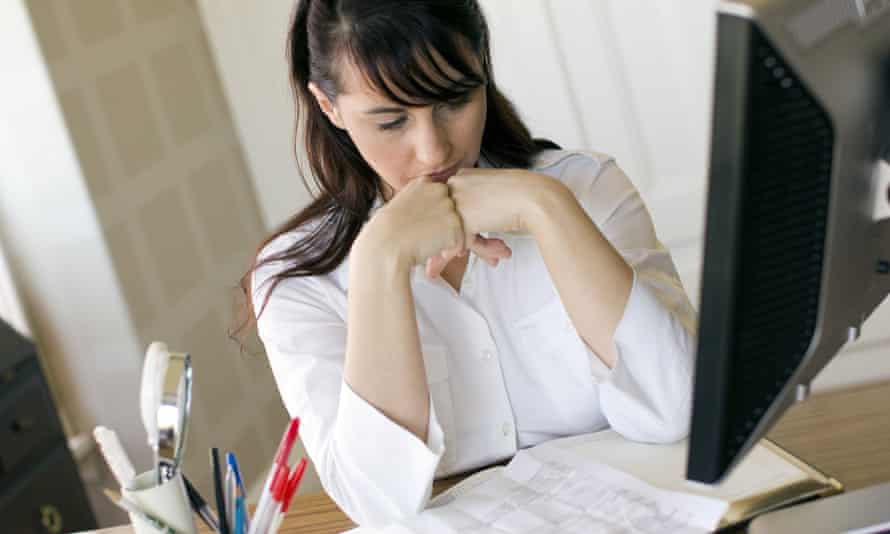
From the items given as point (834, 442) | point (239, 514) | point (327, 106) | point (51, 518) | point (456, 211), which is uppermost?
point (327, 106)

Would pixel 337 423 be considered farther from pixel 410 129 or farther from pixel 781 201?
pixel 781 201

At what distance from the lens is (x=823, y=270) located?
2.32 feet

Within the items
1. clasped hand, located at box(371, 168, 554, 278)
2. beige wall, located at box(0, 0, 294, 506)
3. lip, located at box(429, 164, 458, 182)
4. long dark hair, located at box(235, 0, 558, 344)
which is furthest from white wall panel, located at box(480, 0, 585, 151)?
clasped hand, located at box(371, 168, 554, 278)

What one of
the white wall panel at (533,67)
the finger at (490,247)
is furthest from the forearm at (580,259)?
the white wall panel at (533,67)

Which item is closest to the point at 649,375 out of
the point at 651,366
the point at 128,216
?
the point at 651,366

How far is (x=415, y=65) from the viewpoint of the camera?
1.27 metres

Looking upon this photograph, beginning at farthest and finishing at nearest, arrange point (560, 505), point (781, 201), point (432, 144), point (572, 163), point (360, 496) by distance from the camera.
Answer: point (572, 163)
point (432, 144)
point (360, 496)
point (560, 505)
point (781, 201)

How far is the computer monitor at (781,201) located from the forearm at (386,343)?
56cm

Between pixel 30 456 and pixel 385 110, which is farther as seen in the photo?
pixel 30 456

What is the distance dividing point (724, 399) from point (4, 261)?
219 cm

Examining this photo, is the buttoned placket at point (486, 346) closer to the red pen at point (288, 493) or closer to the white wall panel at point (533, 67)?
the red pen at point (288, 493)

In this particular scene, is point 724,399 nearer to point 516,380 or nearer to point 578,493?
point 578,493

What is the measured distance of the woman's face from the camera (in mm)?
1318

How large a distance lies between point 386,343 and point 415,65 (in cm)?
30
